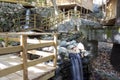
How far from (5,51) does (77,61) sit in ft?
12.0

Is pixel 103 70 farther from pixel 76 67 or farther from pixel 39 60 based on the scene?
pixel 39 60

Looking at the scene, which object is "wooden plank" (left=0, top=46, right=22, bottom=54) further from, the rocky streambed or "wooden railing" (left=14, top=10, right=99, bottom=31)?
"wooden railing" (left=14, top=10, right=99, bottom=31)

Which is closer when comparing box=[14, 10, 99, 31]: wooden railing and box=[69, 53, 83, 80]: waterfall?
box=[69, 53, 83, 80]: waterfall

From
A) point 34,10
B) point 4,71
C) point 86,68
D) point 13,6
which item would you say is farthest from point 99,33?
point 34,10

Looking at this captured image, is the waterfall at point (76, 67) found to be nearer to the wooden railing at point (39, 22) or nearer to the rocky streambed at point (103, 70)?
the rocky streambed at point (103, 70)

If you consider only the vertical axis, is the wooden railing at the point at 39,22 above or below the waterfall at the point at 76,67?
above

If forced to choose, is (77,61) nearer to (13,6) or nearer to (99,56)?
(99,56)

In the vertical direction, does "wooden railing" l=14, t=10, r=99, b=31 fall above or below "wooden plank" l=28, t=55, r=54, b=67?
above

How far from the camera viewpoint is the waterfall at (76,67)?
6.48 metres

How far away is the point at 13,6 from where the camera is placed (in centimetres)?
1398

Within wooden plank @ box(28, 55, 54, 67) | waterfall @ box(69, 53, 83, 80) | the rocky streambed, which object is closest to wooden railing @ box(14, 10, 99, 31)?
the rocky streambed

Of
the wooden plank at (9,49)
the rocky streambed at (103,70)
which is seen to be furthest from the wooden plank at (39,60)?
the rocky streambed at (103,70)

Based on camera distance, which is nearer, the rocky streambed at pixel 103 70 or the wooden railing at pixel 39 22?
the rocky streambed at pixel 103 70

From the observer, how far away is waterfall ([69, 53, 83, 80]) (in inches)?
255
